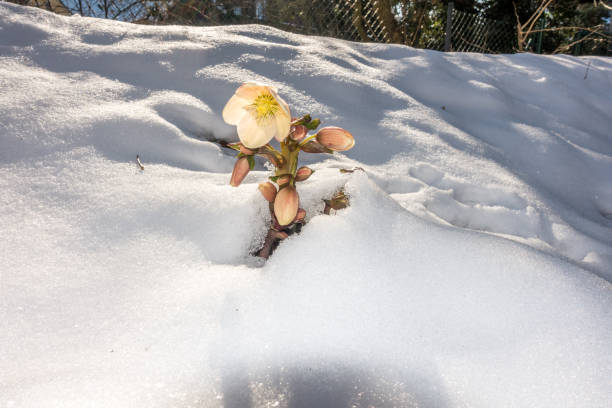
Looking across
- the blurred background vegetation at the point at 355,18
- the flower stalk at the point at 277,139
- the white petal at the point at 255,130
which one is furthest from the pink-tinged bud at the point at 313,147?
the blurred background vegetation at the point at 355,18

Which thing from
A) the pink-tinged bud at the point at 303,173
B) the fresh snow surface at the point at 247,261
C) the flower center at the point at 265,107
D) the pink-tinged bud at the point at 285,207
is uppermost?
the flower center at the point at 265,107

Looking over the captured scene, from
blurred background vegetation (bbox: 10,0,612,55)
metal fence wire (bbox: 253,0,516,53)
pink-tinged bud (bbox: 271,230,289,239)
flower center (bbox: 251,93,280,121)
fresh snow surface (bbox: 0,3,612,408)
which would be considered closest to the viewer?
fresh snow surface (bbox: 0,3,612,408)

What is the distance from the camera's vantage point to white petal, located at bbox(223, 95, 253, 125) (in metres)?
0.77

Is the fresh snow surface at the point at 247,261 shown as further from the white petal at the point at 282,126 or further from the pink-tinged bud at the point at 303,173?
the white petal at the point at 282,126

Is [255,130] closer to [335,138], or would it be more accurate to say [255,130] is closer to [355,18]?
[335,138]

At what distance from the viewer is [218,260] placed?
830mm

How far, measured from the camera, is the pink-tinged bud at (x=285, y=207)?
78 centimetres

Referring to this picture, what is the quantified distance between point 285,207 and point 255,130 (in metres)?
0.16

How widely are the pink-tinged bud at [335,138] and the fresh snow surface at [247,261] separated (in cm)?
14

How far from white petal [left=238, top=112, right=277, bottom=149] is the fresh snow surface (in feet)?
0.66

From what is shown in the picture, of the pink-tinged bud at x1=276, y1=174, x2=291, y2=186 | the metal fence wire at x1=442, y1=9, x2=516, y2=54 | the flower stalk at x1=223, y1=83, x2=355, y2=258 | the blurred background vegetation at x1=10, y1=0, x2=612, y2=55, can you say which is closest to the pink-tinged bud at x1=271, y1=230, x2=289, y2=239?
the flower stalk at x1=223, y1=83, x2=355, y2=258

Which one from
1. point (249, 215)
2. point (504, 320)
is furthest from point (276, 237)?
point (504, 320)

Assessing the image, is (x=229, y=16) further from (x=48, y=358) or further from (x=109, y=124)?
(x=48, y=358)

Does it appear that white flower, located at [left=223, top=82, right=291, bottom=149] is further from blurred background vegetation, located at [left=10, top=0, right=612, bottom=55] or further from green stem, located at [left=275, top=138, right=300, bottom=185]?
A: blurred background vegetation, located at [left=10, top=0, right=612, bottom=55]
